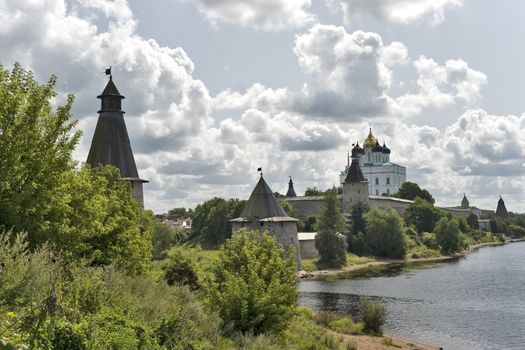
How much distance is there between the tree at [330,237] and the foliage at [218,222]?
13.1 meters

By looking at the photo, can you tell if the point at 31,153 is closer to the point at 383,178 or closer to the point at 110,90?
the point at 110,90

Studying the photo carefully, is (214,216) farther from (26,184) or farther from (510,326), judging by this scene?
(26,184)

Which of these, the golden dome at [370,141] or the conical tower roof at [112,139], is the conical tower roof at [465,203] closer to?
the golden dome at [370,141]

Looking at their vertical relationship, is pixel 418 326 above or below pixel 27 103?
below

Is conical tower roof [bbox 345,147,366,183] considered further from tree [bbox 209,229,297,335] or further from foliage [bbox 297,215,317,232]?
tree [bbox 209,229,297,335]

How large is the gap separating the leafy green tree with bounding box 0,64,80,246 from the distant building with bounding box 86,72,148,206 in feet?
46.8

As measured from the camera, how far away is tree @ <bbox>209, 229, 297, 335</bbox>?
13.7 m

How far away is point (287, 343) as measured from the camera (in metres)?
14.8

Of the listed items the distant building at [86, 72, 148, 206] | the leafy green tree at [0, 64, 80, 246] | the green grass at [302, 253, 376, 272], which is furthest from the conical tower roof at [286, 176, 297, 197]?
the leafy green tree at [0, 64, 80, 246]

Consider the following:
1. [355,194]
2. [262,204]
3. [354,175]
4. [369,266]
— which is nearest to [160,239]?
[262,204]

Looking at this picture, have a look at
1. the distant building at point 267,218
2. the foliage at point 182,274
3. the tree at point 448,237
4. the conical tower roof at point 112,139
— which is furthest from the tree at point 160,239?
the tree at point 448,237

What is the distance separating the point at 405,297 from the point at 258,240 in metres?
17.2

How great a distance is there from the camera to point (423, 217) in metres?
76.1

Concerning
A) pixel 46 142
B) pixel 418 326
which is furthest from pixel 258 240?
pixel 418 326
